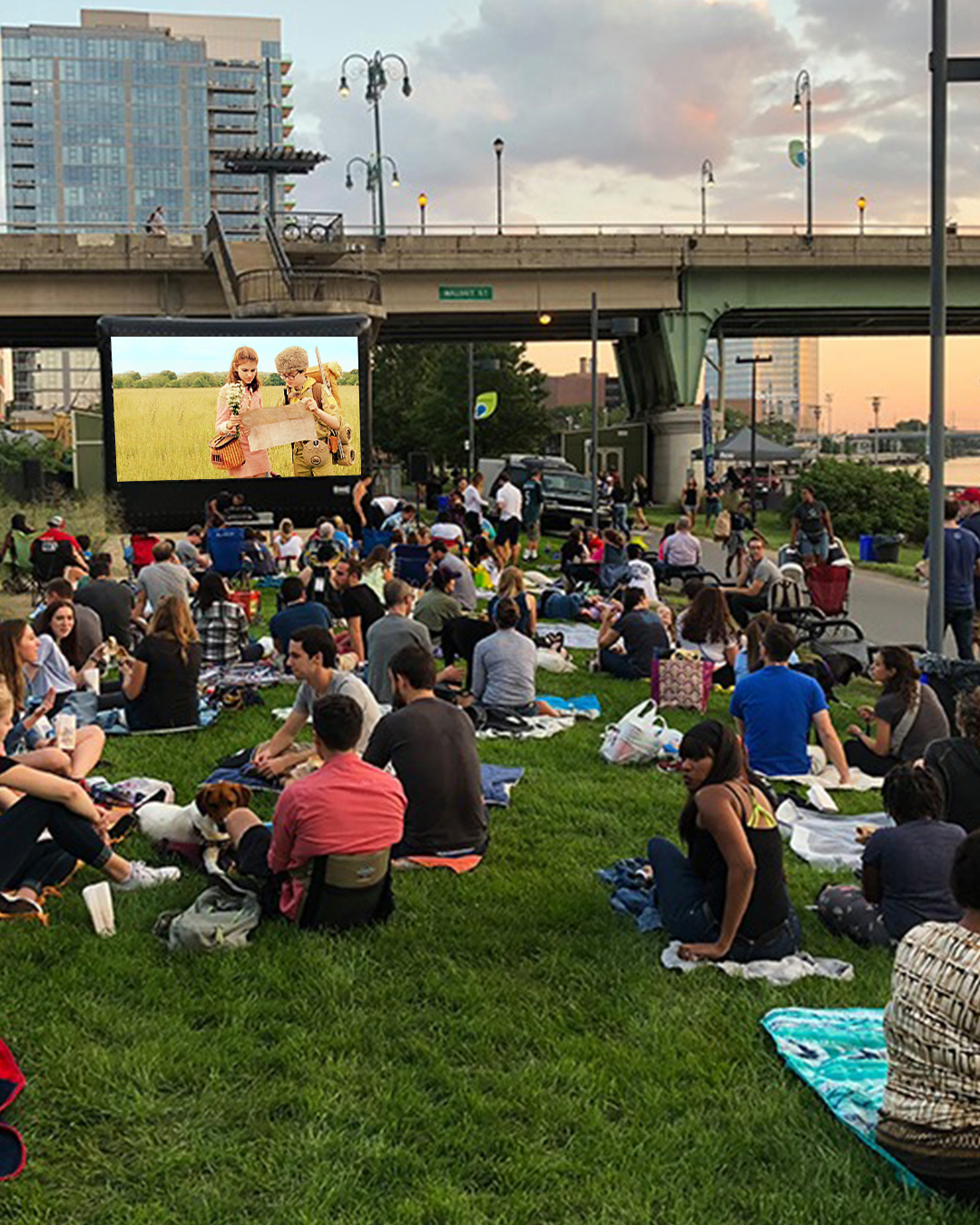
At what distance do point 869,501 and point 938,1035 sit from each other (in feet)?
115

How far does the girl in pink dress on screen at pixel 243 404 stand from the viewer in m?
29.0

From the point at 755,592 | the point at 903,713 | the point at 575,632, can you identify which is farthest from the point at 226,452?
the point at 903,713

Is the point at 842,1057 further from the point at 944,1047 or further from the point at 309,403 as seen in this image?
the point at 309,403

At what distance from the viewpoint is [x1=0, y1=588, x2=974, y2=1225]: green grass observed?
427 centimetres

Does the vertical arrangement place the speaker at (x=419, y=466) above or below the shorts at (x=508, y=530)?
above

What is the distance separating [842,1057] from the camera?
5156 millimetres

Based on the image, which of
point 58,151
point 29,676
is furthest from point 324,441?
point 58,151

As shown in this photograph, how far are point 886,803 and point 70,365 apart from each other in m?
180

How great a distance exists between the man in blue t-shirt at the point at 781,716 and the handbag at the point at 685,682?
2373mm

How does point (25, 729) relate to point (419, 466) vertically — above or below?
below

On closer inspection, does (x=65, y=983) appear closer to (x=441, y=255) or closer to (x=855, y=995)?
(x=855, y=995)

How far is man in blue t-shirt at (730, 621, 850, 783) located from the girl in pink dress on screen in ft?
68.1

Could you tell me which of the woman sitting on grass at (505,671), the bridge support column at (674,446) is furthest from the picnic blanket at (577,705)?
the bridge support column at (674,446)

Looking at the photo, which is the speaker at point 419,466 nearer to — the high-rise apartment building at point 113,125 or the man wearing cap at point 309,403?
the man wearing cap at point 309,403
